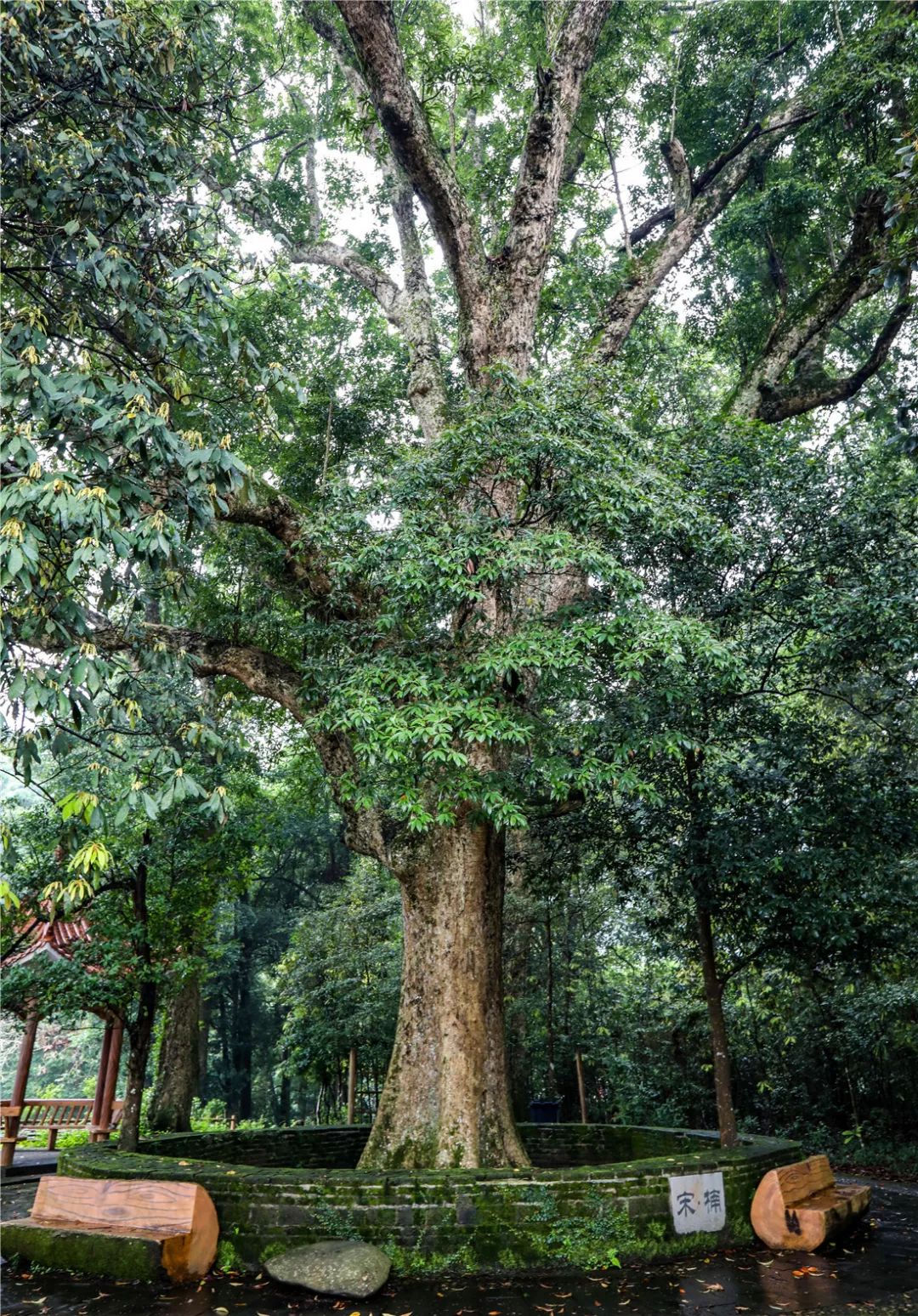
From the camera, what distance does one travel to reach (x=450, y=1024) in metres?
7.56

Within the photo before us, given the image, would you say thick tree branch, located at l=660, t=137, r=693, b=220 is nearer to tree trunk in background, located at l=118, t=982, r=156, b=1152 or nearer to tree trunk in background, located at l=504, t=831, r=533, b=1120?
tree trunk in background, located at l=504, t=831, r=533, b=1120

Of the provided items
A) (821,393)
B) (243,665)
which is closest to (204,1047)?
(243,665)

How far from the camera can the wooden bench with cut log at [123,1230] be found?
573 centimetres

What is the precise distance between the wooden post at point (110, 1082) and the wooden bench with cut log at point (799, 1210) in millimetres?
8596

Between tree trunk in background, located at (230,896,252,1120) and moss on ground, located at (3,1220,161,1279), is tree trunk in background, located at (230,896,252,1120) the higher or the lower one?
the higher one

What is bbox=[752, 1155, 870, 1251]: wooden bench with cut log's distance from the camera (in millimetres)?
6418

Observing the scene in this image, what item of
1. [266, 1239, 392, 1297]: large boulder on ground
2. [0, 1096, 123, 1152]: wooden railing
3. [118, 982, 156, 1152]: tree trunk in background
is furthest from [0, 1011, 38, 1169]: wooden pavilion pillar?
[266, 1239, 392, 1297]: large boulder on ground

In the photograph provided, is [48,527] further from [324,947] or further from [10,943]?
[324,947]

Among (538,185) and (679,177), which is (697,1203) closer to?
(538,185)

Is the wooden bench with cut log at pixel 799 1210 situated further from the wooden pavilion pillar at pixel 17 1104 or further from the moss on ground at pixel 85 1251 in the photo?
the wooden pavilion pillar at pixel 17 1104

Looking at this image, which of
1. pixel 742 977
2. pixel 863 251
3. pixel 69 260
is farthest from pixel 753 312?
pixel 69 260

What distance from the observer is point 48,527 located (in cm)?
442

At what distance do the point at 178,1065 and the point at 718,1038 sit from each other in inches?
361

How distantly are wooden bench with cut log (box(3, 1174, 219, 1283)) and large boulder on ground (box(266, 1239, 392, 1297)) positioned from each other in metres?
0.57
